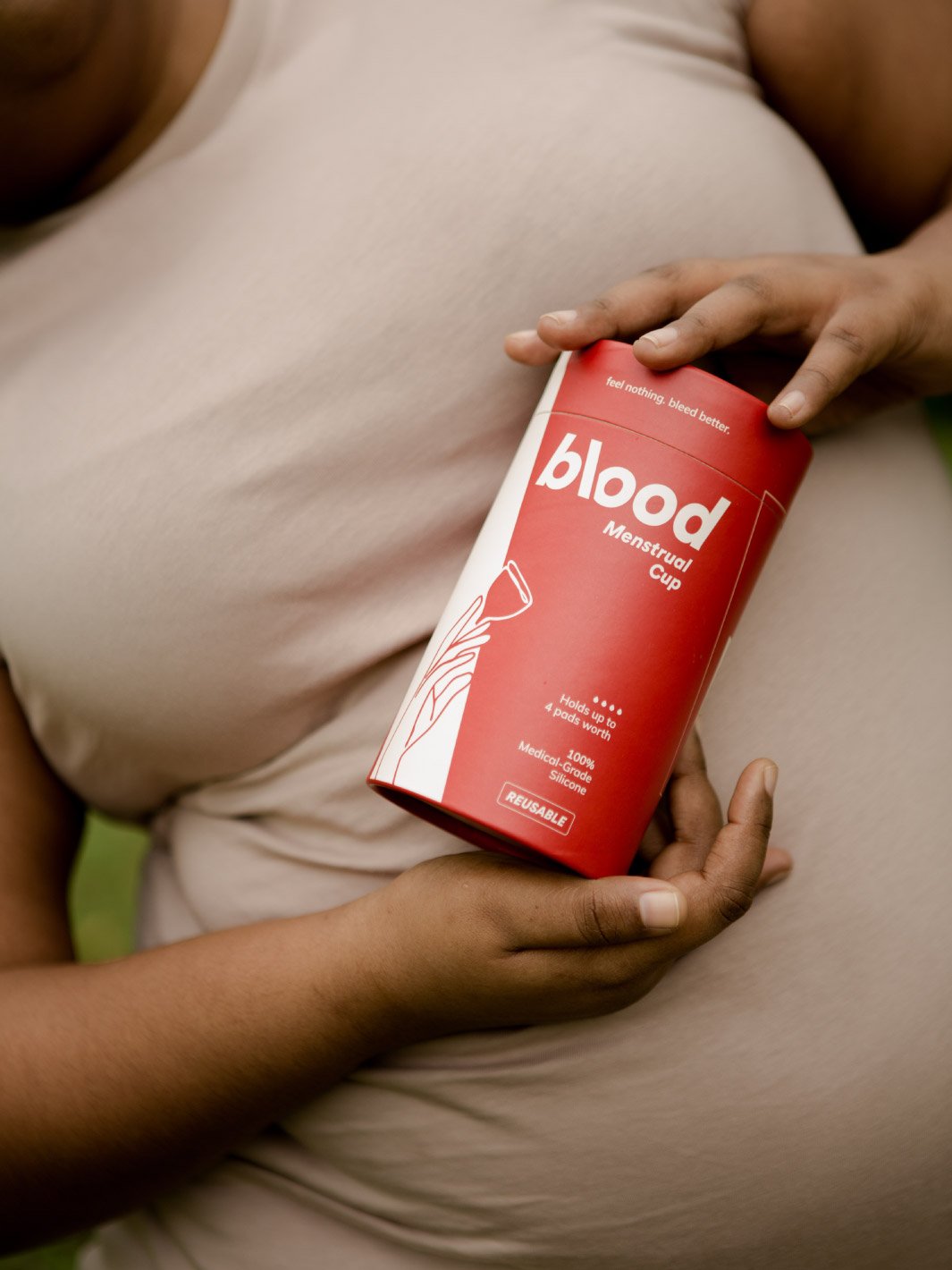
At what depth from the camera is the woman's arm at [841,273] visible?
61 cm

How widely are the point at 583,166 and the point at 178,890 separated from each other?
686mm

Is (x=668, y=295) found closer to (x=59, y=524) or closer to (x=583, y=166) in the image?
(x=583, y=166)

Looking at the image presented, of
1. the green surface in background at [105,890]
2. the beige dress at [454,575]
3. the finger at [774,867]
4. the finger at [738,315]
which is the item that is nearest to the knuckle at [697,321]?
the finger at [738,315]

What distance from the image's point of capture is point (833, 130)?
2.77ft

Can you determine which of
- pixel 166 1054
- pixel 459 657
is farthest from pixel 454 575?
pixel 166 1054

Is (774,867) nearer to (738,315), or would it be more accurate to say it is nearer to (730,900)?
(730,900)

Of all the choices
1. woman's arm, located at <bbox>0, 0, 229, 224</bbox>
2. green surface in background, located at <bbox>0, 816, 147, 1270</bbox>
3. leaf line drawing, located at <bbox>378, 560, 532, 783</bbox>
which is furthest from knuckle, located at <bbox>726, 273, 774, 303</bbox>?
green surface in background, located at <bbox>0, 816, 147, 1270</bbox>

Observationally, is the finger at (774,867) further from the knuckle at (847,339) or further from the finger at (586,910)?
the knuckle at (847,339)

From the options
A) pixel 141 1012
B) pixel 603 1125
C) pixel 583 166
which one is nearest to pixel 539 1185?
pixel 603 1125

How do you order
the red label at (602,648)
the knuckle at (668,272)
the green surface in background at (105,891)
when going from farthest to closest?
the green surface in background at (105,891)
the knuckle at (668,272)
the red label at (602,648)

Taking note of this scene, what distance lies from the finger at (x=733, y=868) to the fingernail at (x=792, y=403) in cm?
23

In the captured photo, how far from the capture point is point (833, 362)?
62 cm

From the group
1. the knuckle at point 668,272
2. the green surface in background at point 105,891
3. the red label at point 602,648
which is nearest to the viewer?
the red label at point 602,648

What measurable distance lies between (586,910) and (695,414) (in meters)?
0.30
